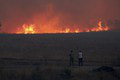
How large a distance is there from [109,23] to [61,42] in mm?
40189

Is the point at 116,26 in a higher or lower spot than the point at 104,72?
higher

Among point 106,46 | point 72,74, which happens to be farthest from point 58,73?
point 106,46

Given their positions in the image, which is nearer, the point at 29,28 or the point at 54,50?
the point at 54,50

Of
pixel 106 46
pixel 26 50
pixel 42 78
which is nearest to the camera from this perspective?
A: pixel 42 78

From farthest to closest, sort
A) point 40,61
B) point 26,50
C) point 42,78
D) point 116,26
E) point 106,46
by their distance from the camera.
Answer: point 116,26
point 106,46
point 26,50
point 40,61
point 42,78

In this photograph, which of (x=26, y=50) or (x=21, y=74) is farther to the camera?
(x=26, y=50)

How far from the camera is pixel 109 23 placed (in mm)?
104125

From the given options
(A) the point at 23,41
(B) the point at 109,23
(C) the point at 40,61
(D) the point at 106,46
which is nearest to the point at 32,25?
(B) the point at 109,23

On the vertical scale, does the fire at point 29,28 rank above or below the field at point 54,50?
above

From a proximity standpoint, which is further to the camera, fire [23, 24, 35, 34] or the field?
fire [23, 24, 35, 34]

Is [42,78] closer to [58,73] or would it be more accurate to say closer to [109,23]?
[58,73]

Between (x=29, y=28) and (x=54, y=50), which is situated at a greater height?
(x=29, y=28)

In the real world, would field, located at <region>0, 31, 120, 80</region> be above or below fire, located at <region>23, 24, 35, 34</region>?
below

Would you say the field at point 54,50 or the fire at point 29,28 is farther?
the fire at point 29,28
